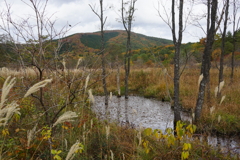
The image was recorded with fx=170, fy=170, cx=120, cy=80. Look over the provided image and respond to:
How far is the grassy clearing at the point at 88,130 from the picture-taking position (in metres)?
2.41

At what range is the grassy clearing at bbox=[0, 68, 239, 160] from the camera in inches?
95.0

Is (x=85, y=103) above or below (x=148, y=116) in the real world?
above

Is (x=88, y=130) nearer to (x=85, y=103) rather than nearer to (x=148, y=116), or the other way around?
(x=85, y=103)

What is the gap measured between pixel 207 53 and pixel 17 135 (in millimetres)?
5218

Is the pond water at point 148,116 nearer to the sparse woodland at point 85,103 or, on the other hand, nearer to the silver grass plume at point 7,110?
the sparse woodland at point 85,103

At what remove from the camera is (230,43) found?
24.0 metres

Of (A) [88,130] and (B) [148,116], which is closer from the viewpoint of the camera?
(A) [88,130]

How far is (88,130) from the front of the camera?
3.68 m

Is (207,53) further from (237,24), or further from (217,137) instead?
(237,24)

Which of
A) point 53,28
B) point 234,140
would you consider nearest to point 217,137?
point 234,140

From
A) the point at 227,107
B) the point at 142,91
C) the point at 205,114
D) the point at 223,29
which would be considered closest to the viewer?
the point at 205,114

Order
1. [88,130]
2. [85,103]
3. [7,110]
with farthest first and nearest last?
[88,130]
[85,103]
[7,110]

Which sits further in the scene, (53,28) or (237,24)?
(237,24)

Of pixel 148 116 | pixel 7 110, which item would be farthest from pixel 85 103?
pixel 148 116
